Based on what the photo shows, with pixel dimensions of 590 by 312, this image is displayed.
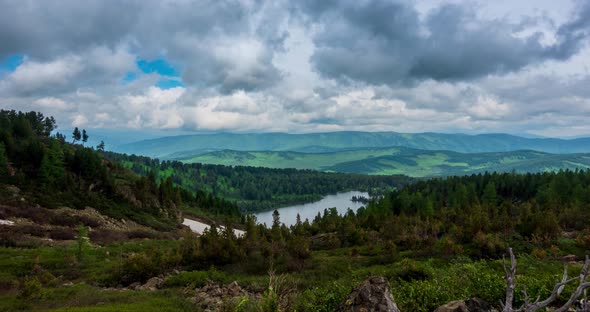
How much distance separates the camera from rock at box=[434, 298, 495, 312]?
10562 mm

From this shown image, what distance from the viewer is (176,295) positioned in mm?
18344

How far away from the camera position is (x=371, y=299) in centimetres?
1048

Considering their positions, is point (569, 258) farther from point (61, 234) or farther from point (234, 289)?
point (61, 234)

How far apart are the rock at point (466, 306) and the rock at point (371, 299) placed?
167 centimetres

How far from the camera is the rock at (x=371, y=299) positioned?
1035cm

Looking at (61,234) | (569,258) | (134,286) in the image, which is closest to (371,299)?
(134,286)

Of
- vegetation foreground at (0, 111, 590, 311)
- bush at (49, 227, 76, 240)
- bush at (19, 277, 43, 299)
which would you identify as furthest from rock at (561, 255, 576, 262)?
bush at (49, 227, 76, 240)

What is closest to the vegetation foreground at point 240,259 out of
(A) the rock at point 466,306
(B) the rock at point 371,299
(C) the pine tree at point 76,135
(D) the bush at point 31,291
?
(D) the bush at point 31,291

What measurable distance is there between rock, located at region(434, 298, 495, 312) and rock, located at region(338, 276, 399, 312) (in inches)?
65.9

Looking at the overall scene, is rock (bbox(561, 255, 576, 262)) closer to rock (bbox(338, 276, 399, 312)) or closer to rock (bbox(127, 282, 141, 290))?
rock (bbox(338, 276, 399, 312))

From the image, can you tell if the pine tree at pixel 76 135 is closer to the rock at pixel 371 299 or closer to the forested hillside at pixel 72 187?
the forested hillside at pixel 72 187

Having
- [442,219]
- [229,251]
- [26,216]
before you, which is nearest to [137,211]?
[26,216]

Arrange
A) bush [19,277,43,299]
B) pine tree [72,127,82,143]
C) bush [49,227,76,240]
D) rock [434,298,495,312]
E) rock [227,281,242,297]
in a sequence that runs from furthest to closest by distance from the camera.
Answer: pine tree [72,127,82,143] → bush [49,227,76,240] → rock [227,281,242,297] → bush [19,277,43,299] → rock [434,298,495,312]

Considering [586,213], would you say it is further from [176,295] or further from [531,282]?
[176,295]
